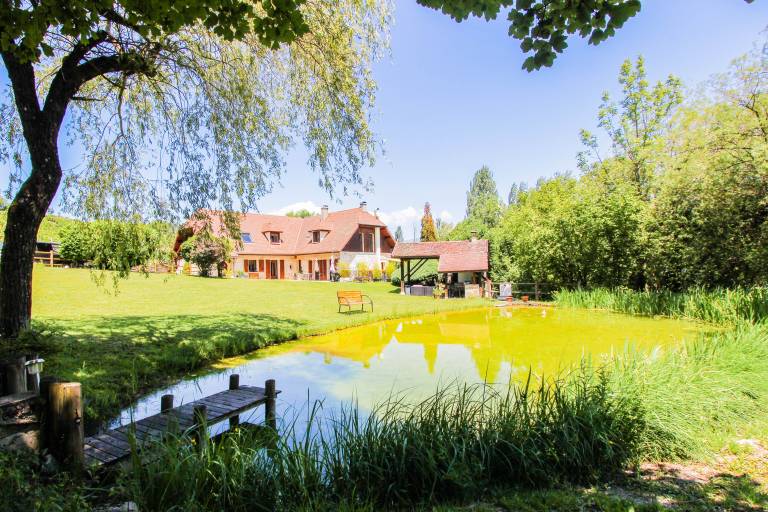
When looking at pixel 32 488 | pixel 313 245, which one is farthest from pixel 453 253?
pixel 32 488

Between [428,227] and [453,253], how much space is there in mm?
21781

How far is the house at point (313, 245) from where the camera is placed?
33594mm

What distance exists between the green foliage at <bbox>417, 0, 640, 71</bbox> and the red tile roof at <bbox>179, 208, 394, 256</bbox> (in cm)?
2956

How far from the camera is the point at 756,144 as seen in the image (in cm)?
1026

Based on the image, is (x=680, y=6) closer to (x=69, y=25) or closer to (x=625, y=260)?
(x=69, y=25)

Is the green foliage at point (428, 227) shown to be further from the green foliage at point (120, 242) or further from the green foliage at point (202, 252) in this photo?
the green foliage at point (120, 242)

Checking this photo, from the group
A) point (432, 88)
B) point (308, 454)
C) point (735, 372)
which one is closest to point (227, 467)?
point (308, 454)

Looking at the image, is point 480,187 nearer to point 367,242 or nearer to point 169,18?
point 367,242

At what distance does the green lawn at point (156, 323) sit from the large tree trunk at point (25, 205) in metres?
0.52

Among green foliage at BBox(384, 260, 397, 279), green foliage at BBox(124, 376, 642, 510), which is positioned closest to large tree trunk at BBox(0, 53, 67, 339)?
green foliage at BBox(124, 376, 642, 510)

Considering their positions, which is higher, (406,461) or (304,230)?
(304,230)

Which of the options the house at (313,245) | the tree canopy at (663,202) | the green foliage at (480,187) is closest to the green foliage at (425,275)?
the tree canopy at (663,202)

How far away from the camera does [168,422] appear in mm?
4281

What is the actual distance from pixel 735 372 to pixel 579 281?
49.6 feet
